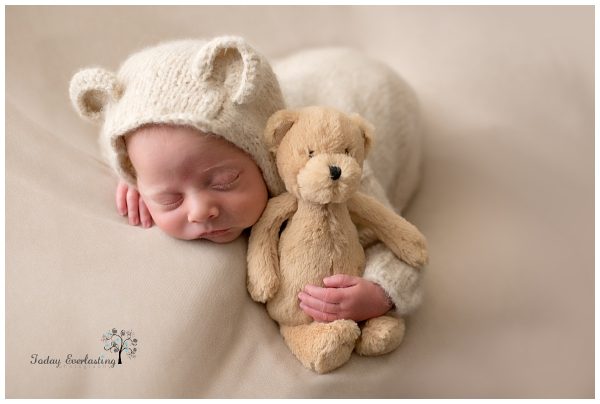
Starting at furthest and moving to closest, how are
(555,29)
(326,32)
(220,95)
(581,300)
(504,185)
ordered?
1. (326,32)
2. (555,29)
3. (504,185)
4. (581,300)
5. (220,95)

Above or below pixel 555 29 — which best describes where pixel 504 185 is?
below

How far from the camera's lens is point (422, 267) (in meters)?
1.02

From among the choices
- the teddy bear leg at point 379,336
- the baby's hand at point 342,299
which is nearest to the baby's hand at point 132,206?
Answer: the baby's hand at point 342,299

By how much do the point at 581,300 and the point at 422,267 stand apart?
42 centimetres

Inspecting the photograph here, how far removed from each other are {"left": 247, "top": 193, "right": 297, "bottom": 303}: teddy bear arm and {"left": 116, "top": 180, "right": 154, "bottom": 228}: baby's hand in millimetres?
206

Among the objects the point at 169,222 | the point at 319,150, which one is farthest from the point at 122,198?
the point at 319,150

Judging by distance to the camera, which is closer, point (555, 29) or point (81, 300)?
point (81, 300)

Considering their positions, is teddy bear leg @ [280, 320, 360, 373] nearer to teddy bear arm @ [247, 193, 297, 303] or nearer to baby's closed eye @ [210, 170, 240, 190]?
teddy bear arm @ [247, 193, 297, 303]

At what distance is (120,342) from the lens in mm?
910

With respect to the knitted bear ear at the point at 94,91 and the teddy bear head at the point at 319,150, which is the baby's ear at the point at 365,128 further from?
the knitted bear ear at the point at 94,91

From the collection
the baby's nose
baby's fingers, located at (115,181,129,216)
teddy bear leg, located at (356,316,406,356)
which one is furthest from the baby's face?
teddy bear leg, located at (356,316,406,356)

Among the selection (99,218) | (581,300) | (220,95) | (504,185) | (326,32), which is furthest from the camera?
(326,32)
